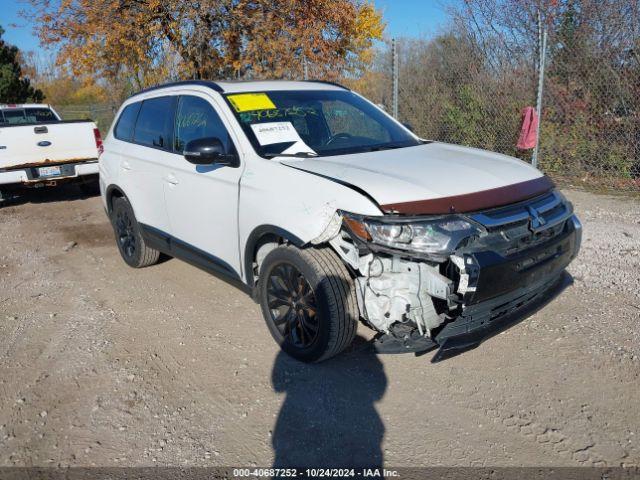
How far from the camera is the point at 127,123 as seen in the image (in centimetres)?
532

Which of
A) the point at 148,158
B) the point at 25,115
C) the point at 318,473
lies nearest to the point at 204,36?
the point at 25,115

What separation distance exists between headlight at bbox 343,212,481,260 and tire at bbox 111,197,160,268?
10.2ft

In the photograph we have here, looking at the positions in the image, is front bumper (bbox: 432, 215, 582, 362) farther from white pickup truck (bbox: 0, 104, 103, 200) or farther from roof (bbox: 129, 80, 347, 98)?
white pickup truck (bbox: 0, 104, 103, 200)

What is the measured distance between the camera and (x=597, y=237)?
18.9ft

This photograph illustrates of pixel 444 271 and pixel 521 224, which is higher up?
pixel 521 224

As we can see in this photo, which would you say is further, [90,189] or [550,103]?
[90,189]

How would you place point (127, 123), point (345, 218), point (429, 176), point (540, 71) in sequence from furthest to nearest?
point (540, 71) → point (127, 123) → point (429, 176) → point (345, 218)

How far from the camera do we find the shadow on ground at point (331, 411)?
105 inches

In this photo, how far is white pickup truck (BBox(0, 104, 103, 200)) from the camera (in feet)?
26.3

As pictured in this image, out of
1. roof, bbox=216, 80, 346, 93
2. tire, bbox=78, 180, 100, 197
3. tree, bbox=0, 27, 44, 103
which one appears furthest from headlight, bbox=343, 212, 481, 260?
tree, bbox=0, 27, 44, 103

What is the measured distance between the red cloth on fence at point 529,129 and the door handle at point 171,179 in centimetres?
571

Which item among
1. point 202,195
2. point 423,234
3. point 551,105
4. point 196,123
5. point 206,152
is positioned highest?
point 196,123

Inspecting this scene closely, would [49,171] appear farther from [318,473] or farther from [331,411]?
[318,473]

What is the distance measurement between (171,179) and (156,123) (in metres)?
0.73
